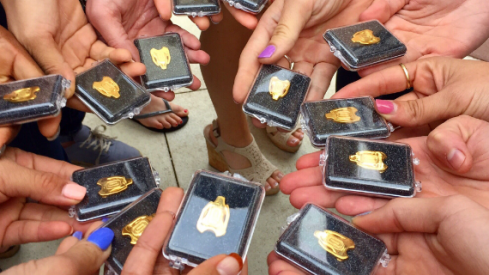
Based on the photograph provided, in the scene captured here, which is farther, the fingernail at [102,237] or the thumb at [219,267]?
the fingernail at [102,237]

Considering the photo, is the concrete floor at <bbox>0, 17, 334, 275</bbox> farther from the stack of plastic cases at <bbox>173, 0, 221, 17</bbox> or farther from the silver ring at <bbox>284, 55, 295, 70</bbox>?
the stack of plastic cases at <bbox>173, 0, 221, 17</bbox>

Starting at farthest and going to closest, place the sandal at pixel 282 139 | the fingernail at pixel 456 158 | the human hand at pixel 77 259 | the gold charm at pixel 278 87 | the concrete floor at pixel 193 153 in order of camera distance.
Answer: the sandal at pixel 282 139
the concrete floor at pixel 193 153
the gold charm at pixel 278 87
the fingernail at pixel 456 158
the human hand at pixel 77 259

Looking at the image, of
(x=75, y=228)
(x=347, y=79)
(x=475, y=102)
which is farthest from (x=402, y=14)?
(x=75, y=228)

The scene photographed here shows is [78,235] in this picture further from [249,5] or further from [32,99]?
[249,5]

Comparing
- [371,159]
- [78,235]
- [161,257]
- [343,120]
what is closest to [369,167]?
[371,159]

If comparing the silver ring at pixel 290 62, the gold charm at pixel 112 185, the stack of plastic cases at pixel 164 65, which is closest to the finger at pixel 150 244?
the gold charm at pixel 112 185

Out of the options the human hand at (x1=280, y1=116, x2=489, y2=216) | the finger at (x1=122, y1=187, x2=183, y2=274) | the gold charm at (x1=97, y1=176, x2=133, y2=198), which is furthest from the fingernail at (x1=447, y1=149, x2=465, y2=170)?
the gold charm at (x1=97, y1=176, x2=133, y2=198)

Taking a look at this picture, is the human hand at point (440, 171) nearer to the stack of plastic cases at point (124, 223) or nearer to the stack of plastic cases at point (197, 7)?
the stack of plastic cases at point (124, 223)
